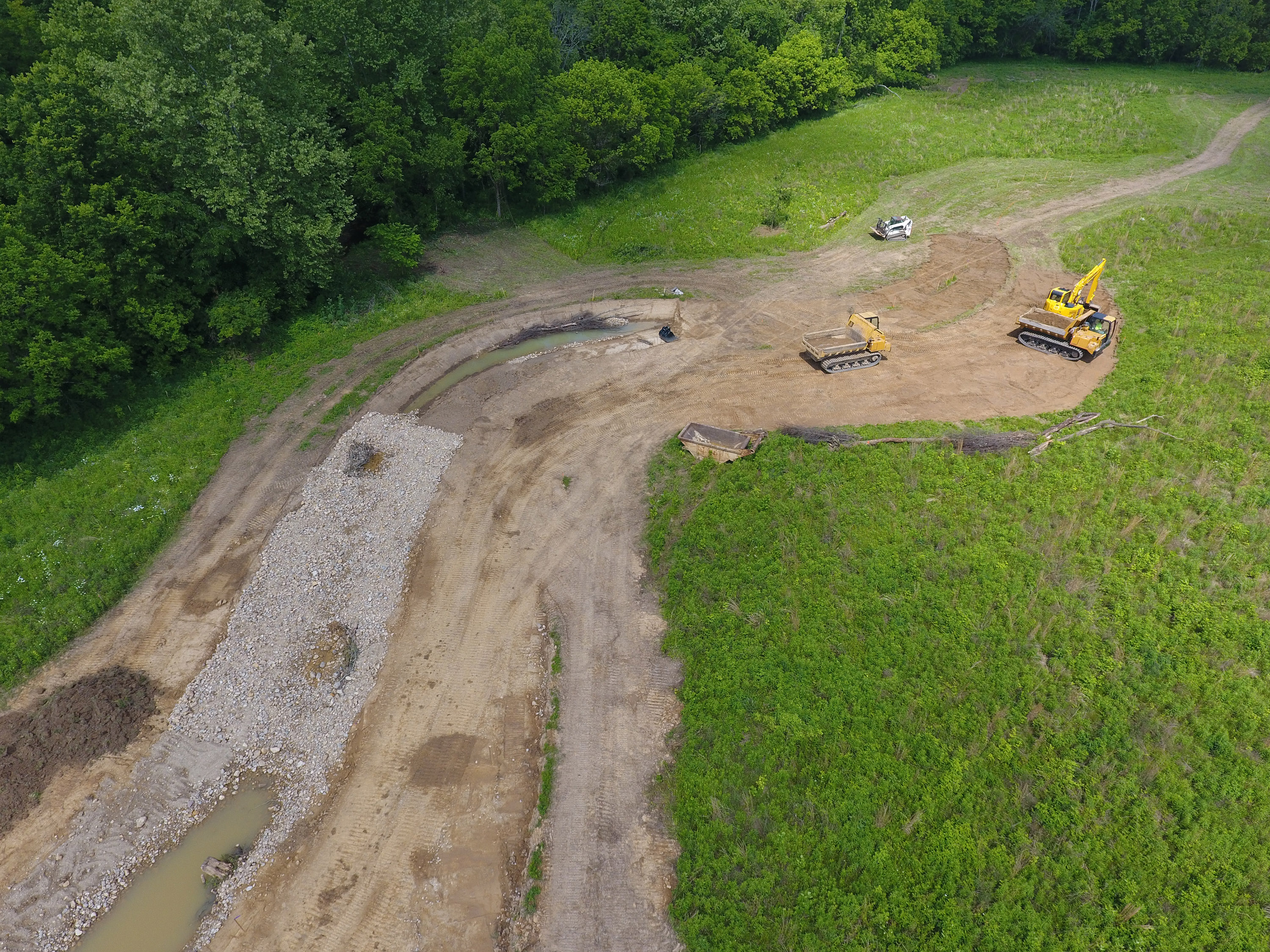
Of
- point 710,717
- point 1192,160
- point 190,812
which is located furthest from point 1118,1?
point 190,812

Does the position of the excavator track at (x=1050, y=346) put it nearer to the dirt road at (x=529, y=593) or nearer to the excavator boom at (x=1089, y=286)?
the dirt road at (x=529, y=593)

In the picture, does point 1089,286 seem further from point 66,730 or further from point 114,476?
point 66,730

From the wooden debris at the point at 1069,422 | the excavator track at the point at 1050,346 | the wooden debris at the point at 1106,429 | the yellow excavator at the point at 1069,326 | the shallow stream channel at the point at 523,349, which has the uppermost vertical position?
the shallow stream channel at the point at 523,349

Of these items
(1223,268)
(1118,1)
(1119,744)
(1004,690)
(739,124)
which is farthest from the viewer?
(1118,1)

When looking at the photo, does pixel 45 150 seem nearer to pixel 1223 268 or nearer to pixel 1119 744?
pixel 1119 744

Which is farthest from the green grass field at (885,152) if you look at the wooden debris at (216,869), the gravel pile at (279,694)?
the wooden debris at (216,869)
